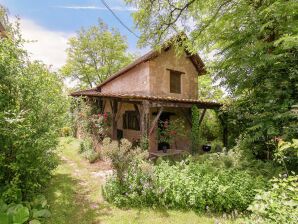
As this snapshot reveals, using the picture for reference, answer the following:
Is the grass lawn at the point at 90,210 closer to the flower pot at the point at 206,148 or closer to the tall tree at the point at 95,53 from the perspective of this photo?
the flower pot at the point at 206,148

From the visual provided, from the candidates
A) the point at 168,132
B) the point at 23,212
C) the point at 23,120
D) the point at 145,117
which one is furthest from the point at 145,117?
the point at 23,212

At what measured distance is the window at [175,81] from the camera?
13488mm

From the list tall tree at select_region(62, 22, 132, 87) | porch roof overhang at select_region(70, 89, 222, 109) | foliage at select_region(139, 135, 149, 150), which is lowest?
foliage at select_region(139, 135, 149, 150)

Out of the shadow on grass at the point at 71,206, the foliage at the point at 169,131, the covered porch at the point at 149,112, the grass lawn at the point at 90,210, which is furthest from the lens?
the foliage at the point at 169,131

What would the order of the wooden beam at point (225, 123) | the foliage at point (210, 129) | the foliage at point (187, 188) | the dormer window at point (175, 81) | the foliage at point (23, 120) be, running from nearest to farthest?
1. the foliage at point (23, 120)
2. the foliage at point (187, 188)
3. the wooden beam at point (225, 123)
4. the dormer window at point (175, 81)
5. the foliage at point (210, 129)

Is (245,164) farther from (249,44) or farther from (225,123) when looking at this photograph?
(225,123)

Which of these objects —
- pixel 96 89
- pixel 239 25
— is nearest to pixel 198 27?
pixel 239 25

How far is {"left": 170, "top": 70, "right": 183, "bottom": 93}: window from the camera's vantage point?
531 inches

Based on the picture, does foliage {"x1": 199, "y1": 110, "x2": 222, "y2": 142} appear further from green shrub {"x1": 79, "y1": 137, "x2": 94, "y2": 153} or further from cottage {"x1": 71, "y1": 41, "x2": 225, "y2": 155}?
green shrub {"x1": 79, "y1": 137, "x2": 94, "y2": 153}

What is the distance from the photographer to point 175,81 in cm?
1373

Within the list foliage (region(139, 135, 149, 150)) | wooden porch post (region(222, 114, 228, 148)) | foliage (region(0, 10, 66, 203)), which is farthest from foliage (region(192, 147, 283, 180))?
foliage (region(0, 10, 66, 203))

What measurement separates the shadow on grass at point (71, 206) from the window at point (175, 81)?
26.9 feet

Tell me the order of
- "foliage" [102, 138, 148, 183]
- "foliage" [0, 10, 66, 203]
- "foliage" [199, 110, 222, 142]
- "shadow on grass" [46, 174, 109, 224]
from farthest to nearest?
"foliage" [199, 110, 222, 142]
"foliage" [102, 138, 148, 183]
"shadow on grass" [46, 174, 109, 224]
"foliage" [0, 10, 66, 203]

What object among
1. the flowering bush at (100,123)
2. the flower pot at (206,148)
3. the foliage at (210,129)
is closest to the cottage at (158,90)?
the flowering bush at (100,123)
